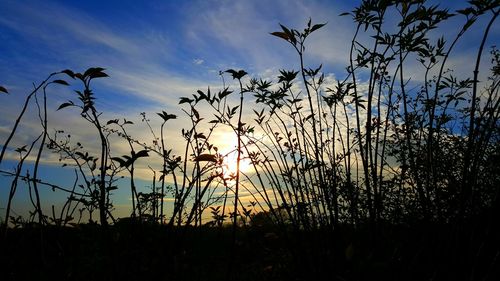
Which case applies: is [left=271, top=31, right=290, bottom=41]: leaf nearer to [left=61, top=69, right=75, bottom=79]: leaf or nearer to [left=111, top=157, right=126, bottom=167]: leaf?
[left=61, top=69, right=75, bottom=79]: leaf

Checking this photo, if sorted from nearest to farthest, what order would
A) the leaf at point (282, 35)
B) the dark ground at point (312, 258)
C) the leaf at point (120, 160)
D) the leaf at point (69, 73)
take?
1. the leaf at point (120, 160)
2. the leaf at point (69, 73)
3. the dark ground at point (312, 258)
4. the leaf at point (282, 35)

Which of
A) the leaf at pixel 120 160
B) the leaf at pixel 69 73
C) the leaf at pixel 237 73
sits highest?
the leaf at pixel 237 73

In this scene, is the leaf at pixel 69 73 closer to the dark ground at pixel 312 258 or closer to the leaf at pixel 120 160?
the leaf at pixel 120 160

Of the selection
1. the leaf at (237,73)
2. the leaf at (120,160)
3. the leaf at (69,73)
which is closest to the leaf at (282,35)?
the leaf at (237,73)

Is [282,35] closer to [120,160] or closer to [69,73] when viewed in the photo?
[69,73]

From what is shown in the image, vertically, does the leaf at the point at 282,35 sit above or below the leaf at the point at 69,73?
above

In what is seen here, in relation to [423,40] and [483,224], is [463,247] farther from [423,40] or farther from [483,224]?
[423,40]

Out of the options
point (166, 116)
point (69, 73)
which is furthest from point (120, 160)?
point (166, 116)

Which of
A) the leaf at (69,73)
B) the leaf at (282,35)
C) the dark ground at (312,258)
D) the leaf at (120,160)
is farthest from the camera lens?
the leaf at (282,35)

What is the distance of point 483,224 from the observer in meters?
3.81

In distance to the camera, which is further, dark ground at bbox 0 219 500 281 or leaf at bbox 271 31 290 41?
leaf at bbox 271 31 290 41

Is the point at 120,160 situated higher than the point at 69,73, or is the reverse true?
the point at 69,73

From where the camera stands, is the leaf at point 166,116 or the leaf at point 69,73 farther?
the leaf at point 166,116

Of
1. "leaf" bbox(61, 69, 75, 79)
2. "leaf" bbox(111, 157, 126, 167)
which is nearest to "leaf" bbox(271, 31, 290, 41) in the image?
"leaf" bbox(61, 69, 75, 79)
